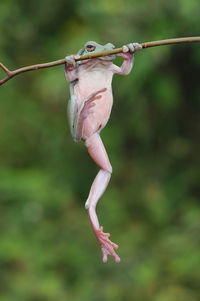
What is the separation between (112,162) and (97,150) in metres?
2.75

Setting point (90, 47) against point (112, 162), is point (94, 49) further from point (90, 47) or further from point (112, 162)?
point (112, 162)

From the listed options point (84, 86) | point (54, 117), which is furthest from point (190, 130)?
point (84, 86)

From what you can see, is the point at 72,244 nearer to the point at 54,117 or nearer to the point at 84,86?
the point at 54,117

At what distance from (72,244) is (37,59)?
1379mm

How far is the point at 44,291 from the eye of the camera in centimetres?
317

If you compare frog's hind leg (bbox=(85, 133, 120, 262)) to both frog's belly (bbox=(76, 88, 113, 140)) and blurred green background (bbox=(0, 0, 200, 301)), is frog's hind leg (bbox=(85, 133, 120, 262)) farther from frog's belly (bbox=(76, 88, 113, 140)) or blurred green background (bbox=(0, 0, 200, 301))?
blurred green background (bbox=(0, 0, 200, 301))

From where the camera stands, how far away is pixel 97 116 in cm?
107

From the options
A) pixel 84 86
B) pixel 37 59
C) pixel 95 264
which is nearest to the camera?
pixel 84 86

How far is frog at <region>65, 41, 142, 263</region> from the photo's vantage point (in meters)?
1.05

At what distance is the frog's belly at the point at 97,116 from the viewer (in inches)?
42.0

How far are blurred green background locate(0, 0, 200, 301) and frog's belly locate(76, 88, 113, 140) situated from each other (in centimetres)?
225

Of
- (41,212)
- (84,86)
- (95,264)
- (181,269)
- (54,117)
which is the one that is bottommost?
(84,86)

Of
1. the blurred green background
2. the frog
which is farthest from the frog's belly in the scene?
the blurred green background

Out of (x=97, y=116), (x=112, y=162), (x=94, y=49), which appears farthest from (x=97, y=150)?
(x=112, y=162)
